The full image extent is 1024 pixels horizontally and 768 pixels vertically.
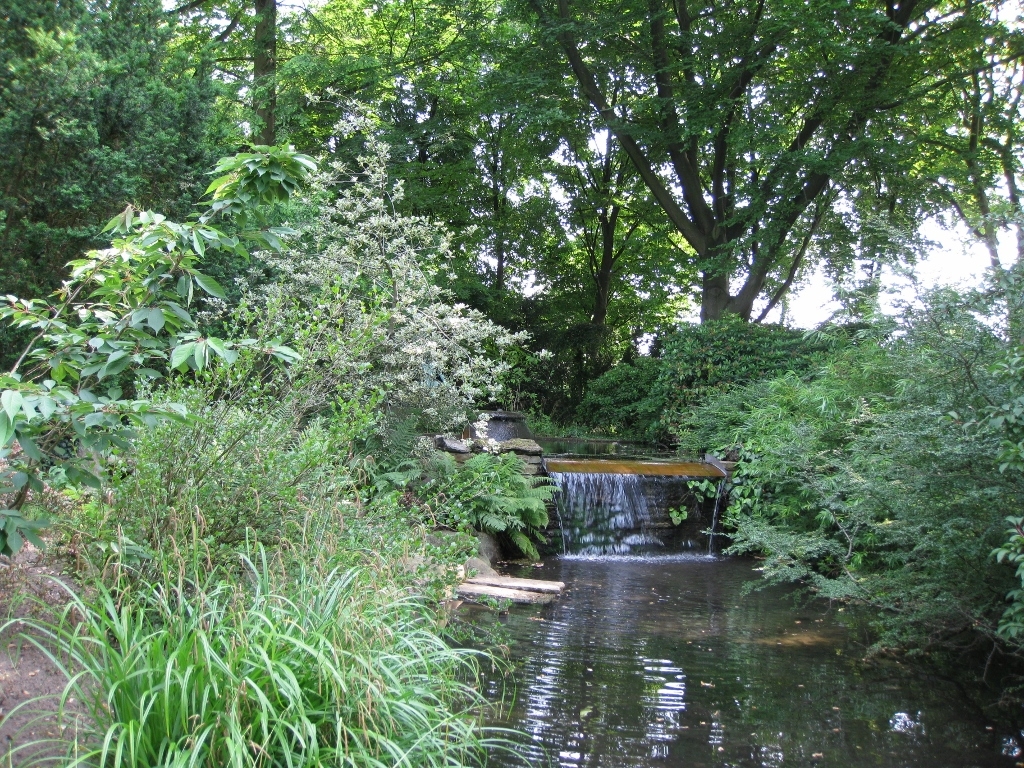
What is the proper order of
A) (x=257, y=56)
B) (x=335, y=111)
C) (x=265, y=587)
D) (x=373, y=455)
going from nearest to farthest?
(x=265, y=587), (x=373, y=455), (x=257, y=56), (x=335, y=111)

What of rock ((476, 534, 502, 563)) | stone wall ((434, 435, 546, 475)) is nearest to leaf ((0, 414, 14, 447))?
rock ((476, 534, 502, 563))

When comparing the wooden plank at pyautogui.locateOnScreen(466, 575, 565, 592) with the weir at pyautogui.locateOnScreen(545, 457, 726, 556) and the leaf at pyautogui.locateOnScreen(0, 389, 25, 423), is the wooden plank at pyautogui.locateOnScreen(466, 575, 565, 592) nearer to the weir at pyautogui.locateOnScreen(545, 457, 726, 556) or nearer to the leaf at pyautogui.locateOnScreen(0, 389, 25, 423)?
the weir at pyautogui.locateOnScreen(545, 457, 726, 556)

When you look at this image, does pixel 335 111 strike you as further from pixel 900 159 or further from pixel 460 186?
pixel 900 159

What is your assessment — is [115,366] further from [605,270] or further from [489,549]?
[605,270]

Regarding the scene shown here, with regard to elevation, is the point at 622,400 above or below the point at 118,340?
above

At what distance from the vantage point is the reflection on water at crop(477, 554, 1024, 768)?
4.33m

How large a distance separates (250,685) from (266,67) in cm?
1523

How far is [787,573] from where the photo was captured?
21.3ft

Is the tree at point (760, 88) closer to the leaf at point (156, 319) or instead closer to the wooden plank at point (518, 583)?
the wooden plank at point (518, 583)

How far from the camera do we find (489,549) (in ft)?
30.6

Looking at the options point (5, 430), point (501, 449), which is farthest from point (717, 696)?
point (501, 449)

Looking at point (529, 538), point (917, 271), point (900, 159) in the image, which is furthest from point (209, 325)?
point (900, 159)

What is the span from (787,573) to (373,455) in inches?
170

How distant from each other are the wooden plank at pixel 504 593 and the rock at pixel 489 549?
1.23 m
